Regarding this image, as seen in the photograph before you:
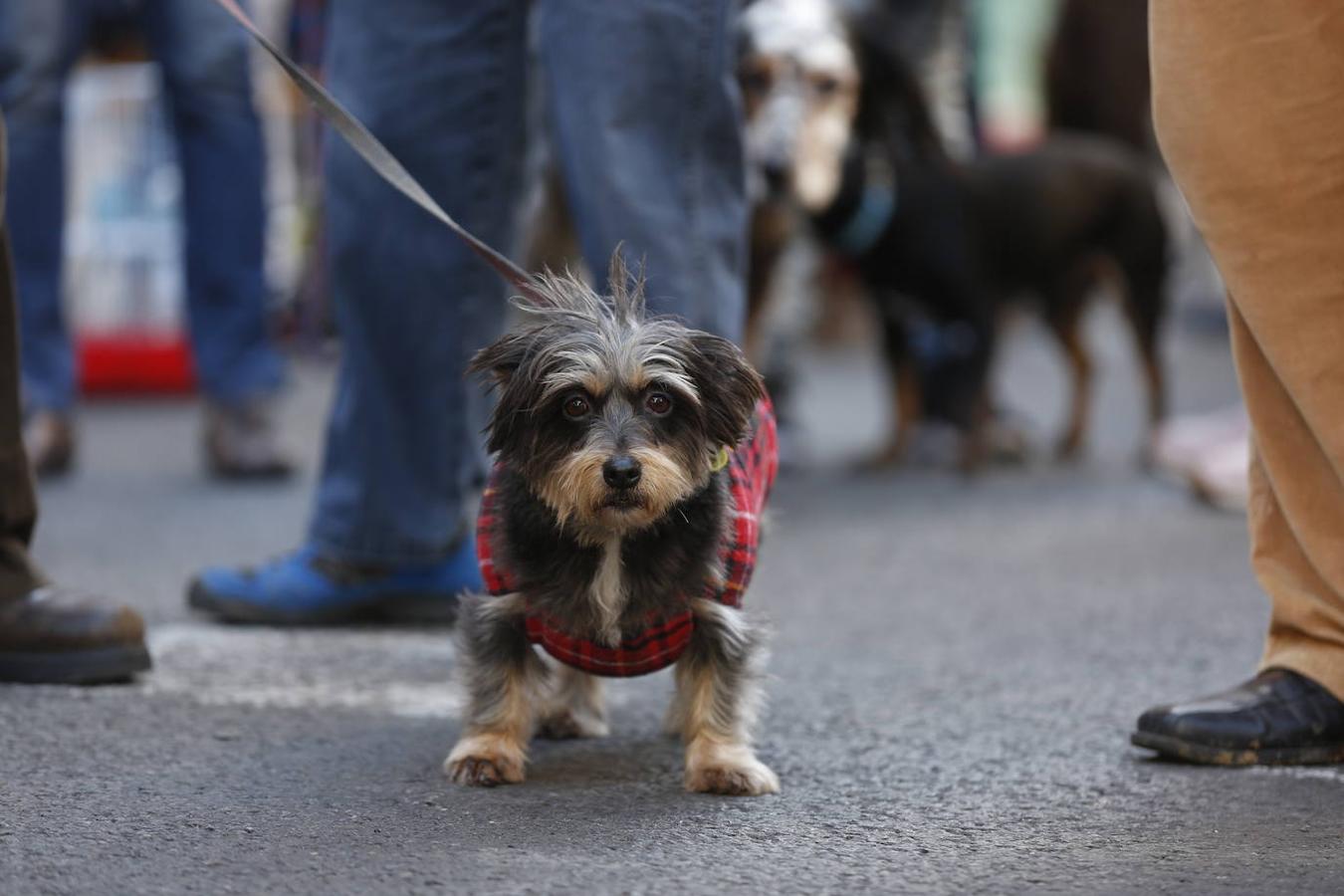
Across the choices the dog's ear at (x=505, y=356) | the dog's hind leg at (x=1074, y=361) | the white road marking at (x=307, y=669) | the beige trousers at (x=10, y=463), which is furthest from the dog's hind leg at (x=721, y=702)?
the dog's hind leg at (x=1074, y=361)

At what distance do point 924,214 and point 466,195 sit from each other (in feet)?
10.3

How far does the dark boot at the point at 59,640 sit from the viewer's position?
10.1 ft

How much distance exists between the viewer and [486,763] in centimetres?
262

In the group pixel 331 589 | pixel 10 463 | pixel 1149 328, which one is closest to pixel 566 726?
pixel 331 589

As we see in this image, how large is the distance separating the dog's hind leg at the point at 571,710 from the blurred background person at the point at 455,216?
63 centimetres

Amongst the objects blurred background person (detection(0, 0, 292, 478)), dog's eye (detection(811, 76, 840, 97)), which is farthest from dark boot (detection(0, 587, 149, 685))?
dog's eye (detection(811, 76, 840, 97))

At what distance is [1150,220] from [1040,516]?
6.25 feet

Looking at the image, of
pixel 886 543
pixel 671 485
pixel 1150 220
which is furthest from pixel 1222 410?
pixel 671 485

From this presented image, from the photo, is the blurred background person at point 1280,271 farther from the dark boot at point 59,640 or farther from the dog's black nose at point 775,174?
the dog's black nose at point 775,174

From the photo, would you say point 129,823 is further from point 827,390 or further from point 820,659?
point 827,390

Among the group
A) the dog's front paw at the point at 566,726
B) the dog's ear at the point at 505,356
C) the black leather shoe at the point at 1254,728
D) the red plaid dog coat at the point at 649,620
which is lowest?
the dog's front paw at the point at 566,726

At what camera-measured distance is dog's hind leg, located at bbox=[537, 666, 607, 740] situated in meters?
2.98

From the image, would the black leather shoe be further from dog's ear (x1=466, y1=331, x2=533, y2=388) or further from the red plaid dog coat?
dog's ear (x1=466, y1=331, x2=533, y2=388)

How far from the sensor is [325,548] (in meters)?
3.67
